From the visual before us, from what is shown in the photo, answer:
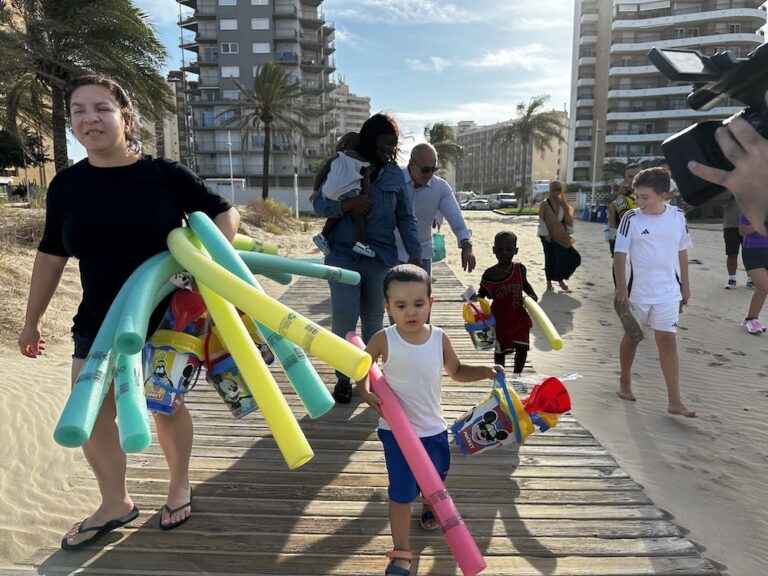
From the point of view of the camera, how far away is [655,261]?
13.9ft

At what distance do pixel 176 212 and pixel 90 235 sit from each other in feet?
1.16

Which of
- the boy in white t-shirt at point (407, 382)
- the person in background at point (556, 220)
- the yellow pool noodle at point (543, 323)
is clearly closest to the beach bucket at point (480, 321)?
the yellow pool noodle at point (543, 323)

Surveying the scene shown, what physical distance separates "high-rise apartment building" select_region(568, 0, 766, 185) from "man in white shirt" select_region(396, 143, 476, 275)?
5025cm

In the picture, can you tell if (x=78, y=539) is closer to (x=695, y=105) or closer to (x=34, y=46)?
(x=695, y=105)

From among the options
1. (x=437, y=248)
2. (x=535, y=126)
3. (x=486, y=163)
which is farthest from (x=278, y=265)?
(x=486, y=163)

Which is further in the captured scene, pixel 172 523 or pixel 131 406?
pixel 172 523

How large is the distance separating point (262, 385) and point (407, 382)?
784 millimetres

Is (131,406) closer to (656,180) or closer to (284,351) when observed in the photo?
(284,351)

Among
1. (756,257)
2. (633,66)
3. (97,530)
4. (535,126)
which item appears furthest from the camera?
(633,66)

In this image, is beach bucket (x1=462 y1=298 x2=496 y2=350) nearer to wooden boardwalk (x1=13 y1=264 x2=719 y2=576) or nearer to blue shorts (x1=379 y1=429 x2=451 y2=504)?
wooden boardwalk (x1=13 y1=264 x2=719 y2=576)

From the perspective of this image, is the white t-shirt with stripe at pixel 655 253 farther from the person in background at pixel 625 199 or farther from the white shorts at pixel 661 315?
the person in background at pixel 625 199

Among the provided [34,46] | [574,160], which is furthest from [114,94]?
[574,160]

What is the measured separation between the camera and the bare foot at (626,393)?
492 centimetres

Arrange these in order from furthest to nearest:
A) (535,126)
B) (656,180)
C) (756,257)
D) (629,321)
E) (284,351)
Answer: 1. (535,126)
2. (756,257)
3. (629,321)
4. (656,180)
5. (284,351)
